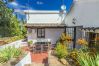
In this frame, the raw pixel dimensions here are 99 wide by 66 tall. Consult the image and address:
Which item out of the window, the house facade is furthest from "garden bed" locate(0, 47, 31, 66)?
the window

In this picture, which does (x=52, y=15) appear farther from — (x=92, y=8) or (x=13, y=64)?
(x=13, y=64)

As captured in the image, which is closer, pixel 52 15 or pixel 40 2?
pixel 52 15

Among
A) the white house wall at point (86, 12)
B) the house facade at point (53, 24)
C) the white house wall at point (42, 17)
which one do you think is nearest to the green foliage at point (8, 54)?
the white house wall at point (86, 12)

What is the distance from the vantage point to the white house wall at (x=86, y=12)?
70.1ft

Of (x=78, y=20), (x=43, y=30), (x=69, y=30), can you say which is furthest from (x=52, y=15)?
(x=78, y=20)

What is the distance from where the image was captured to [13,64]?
44.9 feet

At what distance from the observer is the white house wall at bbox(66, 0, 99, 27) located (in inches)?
842

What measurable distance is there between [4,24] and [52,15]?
15028mm

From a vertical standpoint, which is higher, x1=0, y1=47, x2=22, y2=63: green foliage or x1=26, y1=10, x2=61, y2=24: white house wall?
x1=26, y1=10, x2=61, y2=24: white house wall

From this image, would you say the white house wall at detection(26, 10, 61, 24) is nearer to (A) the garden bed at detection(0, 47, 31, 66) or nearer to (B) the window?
(B) the window

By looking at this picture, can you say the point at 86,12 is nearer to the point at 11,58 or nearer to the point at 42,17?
the point at 11,58

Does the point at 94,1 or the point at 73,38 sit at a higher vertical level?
the point at 94,1

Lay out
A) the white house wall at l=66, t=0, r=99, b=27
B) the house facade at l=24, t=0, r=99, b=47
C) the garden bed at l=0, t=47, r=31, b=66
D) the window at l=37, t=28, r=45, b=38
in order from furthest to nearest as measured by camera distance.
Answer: the window at l=37, t=28, r=45, b=38 < the house facade at l=24, t=0, r=99, b=47 < the white house wall at l=66, t=0, r=99, b=27 < the garden bed at l=0, t=47, r=31, b=66

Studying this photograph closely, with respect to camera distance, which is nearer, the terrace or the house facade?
the terrace
